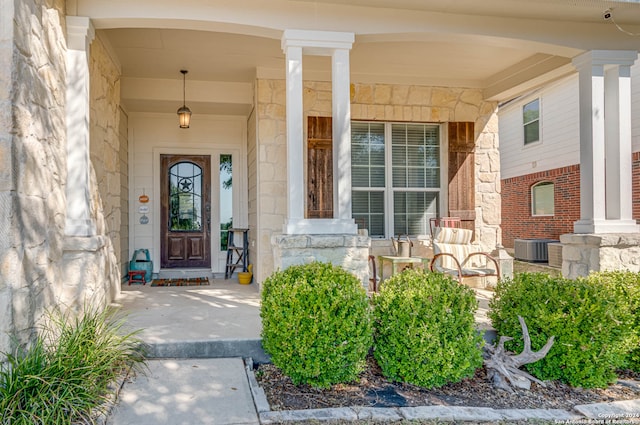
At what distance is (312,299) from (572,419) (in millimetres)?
1640

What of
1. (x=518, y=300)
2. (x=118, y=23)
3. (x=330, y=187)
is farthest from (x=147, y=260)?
(x=518, y=300)

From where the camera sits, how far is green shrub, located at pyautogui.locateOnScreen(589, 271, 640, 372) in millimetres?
3236

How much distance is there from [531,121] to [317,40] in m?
8.29

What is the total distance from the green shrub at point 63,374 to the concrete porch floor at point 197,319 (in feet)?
1.25

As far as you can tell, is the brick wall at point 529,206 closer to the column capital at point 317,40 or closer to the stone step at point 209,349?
the column capital at point 317,40

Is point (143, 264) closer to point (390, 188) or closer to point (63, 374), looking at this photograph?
point (390, 188)

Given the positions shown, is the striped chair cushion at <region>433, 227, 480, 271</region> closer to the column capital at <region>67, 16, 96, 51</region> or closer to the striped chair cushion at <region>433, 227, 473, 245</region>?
the striped chair cushion at <region>433, 227, 473, 245</region>

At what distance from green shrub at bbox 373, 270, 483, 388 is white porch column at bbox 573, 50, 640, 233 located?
2296 millimetres

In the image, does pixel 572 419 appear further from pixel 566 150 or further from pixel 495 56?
pixel 566 150

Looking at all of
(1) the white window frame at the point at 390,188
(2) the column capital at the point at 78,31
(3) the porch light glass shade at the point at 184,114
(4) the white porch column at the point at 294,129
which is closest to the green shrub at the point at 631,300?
(4) the white porch column at the point at 294,129

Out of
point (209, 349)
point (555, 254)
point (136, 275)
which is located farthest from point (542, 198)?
point (209, 349)

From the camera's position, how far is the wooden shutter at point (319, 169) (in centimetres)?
574

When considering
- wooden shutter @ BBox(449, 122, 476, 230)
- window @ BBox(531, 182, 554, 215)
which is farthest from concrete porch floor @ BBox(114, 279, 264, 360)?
window @ BBox(531, 182, 554, 215)

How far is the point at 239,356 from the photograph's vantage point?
10.9ft
